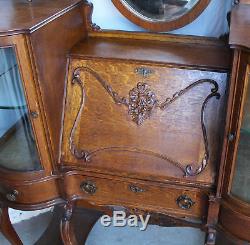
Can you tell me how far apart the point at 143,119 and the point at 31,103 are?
0.36 meters

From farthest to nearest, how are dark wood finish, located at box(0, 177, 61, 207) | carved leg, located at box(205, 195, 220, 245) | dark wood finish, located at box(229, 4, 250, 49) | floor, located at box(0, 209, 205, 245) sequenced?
floor, located at box(0, 209, 205, 245) → dark wood finish, located at box(0, 177, 61, 207) → carved leg, located at box(205, 195, 220, 245) → dark wood finish, located at box(229, 4, 250, 49)

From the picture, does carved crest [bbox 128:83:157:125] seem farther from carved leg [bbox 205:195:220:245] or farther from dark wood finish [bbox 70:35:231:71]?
carved leg [bbox 205:195:220:245]

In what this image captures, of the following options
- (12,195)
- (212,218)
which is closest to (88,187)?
(12,195)

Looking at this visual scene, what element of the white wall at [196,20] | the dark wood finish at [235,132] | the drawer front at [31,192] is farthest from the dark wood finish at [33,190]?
the white wall at [196,20]

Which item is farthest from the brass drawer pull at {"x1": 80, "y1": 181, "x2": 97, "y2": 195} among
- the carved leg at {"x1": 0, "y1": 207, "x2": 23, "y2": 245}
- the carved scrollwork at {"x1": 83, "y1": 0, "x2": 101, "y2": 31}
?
the carved scrollwork at {"x1": 83, "y1": 0, "x2": 101, "y2": 31}

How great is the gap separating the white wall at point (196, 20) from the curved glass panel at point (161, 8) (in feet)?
0.23

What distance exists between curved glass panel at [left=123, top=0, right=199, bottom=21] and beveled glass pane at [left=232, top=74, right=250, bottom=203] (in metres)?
0.53

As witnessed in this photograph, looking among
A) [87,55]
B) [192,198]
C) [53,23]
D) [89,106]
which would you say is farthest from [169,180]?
[53,23]

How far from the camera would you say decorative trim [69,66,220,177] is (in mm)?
1129

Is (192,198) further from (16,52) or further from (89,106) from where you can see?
(16,52)

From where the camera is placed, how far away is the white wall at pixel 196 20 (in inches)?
51.5

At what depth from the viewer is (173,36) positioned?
4.34 feet

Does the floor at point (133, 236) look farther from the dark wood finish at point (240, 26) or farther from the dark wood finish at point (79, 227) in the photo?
the dark wood finish at point (240, 26)

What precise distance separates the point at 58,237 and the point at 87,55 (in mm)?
1005
